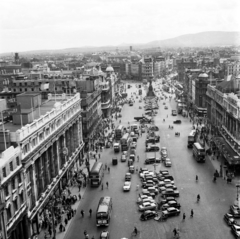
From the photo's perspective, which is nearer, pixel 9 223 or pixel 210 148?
pixel 9 223

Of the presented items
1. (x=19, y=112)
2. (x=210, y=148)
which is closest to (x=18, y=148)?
(x=19, y=112)

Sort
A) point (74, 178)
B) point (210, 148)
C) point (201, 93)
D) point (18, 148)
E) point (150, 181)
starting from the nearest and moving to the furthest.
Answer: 1. point (18, 148)
2. point (150, 181)
3. point (74, 178)
4. point (210, 148)
5. point (201, 93)

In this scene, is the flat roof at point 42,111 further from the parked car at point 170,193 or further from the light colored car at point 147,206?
the parked car at point 170,193

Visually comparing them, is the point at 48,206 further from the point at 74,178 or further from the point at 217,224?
the point at 217,224

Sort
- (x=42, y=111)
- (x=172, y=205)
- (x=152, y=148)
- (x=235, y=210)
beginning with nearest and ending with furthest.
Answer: (x=235, y=210), (x=172, y=205), (x=42, y=111), (x=152, y=148)

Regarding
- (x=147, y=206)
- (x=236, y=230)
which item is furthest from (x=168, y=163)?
(x=236, y=230)

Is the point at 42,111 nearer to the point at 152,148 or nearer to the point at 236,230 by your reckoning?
the point at 152,148

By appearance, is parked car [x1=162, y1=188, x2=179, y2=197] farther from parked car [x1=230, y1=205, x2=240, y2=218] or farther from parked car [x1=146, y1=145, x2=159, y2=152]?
parked car [x1=146, y1=145, x2=159, y2=152]
